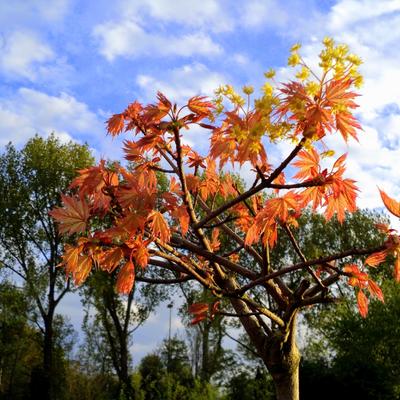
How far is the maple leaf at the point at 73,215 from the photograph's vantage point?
2145mm

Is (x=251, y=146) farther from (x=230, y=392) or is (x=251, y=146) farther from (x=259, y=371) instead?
(x=259, y=371)

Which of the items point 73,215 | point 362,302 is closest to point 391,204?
point 362,302

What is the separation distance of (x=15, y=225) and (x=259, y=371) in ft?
35.4

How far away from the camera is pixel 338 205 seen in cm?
227

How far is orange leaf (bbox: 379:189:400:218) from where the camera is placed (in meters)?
2.18

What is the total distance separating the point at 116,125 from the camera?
2.72 metres

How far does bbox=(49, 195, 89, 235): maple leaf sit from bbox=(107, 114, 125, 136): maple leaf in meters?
0.67

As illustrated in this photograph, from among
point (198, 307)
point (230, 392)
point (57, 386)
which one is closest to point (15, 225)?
point (57, 386)

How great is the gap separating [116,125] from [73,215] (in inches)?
28.8

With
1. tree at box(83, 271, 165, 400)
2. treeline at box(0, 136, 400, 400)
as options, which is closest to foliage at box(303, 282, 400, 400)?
treeline at box(0, 136, 400, 400)

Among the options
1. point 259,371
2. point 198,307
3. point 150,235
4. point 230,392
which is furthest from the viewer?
point 259,371

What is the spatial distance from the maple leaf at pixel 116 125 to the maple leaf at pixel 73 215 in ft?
2.19

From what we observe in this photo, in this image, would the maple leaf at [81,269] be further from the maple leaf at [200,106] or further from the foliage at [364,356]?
the foliage at [364,356]

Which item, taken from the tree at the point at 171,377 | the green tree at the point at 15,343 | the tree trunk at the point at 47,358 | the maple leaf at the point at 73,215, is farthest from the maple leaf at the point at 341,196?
the green tree at the point at 15,343
